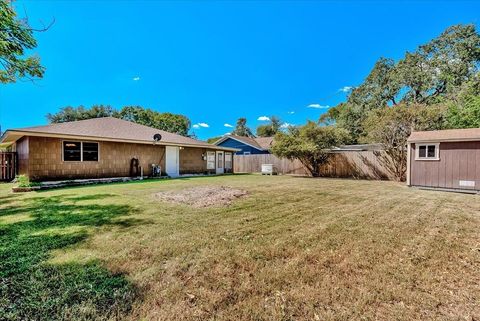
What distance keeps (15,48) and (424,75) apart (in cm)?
2750

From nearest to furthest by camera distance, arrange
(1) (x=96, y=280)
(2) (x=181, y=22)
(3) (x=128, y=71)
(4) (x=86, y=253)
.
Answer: (1) (x=96, y=280), (4) (x=86, y=253), (2) (x=181, y=22), (3) (x=128, y=71)

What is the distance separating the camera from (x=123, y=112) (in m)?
32.8

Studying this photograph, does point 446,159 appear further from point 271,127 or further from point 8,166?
point 271,127

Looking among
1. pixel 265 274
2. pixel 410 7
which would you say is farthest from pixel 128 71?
pixel 265 274

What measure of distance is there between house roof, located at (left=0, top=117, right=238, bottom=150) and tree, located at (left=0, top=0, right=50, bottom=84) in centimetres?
558

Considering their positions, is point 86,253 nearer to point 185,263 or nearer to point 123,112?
point 185,263

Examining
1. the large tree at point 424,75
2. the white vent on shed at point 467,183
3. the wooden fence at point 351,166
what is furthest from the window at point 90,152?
the large tree at point 424,75

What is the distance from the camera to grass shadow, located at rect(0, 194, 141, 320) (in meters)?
1.78

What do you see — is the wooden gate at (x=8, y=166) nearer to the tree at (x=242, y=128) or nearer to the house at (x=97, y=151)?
the house at (x=97, y=151)

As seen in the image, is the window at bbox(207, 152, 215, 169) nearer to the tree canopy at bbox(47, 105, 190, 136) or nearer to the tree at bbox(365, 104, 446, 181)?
the tree at bbox(365, 104, 446, 181)

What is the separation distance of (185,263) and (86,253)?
4.36ft

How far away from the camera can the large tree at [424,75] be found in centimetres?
1902

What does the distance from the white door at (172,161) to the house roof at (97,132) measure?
0.59 metres

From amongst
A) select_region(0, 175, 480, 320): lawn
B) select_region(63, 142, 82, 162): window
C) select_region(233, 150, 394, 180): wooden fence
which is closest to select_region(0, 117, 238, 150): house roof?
select_region(63, 142, 82, 162): window
